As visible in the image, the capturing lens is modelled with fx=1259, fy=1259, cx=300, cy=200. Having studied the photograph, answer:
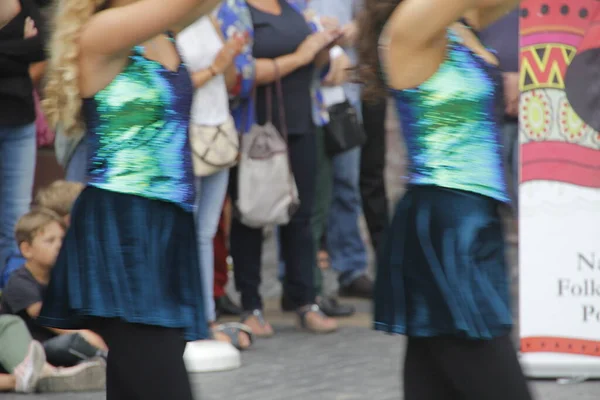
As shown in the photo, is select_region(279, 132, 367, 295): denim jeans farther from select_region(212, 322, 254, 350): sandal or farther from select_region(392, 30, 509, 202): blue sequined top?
select_region(392, 30, 509, 202): blue sequined top

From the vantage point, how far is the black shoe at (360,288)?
8156 mm

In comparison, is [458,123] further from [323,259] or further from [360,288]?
[323,259]

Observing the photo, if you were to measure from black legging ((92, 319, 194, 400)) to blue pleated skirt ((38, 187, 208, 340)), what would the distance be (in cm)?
3

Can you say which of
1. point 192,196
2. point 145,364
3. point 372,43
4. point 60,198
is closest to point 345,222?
point 60,198

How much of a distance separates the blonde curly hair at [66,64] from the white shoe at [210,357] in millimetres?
2686

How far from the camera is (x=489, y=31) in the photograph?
6.99 meters

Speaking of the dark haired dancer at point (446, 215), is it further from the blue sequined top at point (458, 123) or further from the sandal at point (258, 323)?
the sandal at point (258, 323)

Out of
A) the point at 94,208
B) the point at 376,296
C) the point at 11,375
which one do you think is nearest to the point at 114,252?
the point at 94,208

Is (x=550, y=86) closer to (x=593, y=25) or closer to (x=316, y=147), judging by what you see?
(x=593, y=25)

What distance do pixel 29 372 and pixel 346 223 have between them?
134 inches

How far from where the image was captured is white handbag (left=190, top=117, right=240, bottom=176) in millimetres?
6016

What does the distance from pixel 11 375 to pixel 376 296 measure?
2.62 metres

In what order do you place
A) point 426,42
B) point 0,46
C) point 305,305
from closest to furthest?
point 426,42
point 0,46
point 305,305

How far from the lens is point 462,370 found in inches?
118
